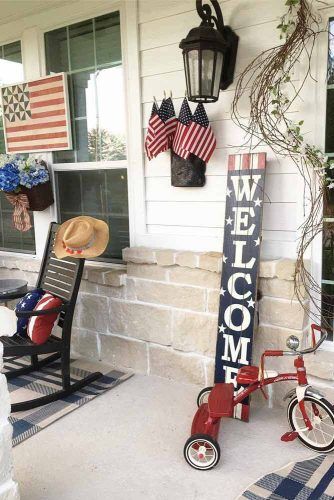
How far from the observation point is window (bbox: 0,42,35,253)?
3.59m

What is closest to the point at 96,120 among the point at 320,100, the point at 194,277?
the point at 194,277

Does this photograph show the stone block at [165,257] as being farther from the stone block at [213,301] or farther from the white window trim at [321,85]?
the white window trim at [321,85]

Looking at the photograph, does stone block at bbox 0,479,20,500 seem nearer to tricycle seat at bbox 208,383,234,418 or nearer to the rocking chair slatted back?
tricycle seat at bbox 208,383,234,418

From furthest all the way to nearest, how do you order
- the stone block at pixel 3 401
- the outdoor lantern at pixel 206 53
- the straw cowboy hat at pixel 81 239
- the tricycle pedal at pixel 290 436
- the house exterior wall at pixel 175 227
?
the straw cowboy hat at pixel 81 239 < the house exterior wall at pixel 175 227 < the outdoor lantern at pixel 206 53 < the tricycle pedal at pixel 290 436 < the stone block at pixel 3 401

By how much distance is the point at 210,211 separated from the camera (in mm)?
2830

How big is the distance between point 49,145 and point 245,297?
1.94 meters

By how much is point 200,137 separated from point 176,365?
150 cm

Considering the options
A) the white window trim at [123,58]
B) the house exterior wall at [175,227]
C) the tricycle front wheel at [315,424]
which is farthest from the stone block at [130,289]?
the tricycle front wheel at [315,424]

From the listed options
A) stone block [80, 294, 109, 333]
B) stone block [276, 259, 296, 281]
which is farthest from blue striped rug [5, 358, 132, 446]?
stone block [276, 259, 296, 281]

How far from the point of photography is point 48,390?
2.91 meters

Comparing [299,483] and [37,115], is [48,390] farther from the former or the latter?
[37,115]

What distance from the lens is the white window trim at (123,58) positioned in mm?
2957

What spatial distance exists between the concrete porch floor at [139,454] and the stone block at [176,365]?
201 millimetres

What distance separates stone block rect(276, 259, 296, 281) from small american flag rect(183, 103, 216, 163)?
75 cm
